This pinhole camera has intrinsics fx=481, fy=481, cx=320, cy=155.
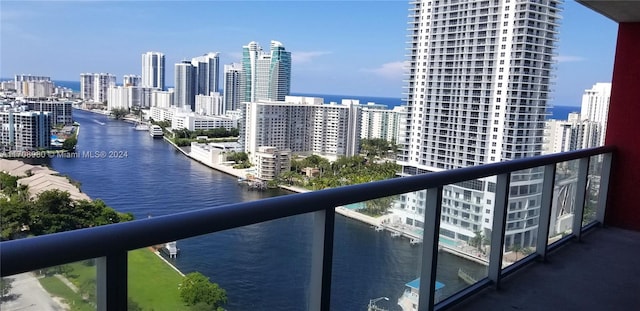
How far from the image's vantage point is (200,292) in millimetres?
1465

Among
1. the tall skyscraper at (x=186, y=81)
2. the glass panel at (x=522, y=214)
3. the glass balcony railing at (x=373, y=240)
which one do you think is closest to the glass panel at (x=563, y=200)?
the glass balcony railing at (x=373, y=240)

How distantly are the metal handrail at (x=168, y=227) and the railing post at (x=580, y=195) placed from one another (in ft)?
9.40

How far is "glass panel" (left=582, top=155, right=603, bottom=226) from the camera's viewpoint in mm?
4607

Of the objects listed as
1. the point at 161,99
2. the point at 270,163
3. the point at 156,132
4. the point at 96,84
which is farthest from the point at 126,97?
the point at 270,163

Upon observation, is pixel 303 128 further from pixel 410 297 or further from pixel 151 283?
pixel 151 283

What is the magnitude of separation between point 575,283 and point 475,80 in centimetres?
3085

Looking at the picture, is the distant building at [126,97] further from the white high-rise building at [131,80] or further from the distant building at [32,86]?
the distant building at [32,86]

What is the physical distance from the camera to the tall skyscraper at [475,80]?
1092 inches

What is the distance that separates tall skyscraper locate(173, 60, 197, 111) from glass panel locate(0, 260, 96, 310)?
1623 inches

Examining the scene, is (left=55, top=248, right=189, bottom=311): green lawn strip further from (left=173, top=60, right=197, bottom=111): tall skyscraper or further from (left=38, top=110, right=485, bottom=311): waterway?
(left=173, top=60, right=197, bottom=111): tall skyscraper

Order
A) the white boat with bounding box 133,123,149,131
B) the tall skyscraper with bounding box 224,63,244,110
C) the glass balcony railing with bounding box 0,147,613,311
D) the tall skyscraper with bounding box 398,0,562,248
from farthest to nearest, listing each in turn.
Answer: the tall skyscraper with bounding box 224,63,244,110 < the white boat with bounding box 133,123,149,131 < the tall skyscraper with bounding box 398,0,562,248 < the glass balcony railing with bounding box 0,147,613,311

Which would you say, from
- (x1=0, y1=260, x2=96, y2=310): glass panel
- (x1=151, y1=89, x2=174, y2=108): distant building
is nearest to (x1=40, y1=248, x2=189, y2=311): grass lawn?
(x1=0, y1=260, x2=96, y2=310): glass panel

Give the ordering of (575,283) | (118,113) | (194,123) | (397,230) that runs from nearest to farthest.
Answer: (397,230) → (575,283) → (194,123) → (118,113)

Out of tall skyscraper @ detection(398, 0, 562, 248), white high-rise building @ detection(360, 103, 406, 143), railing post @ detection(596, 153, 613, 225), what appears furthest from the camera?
white high-rise building @ detection(360, 103, 406, 143)
